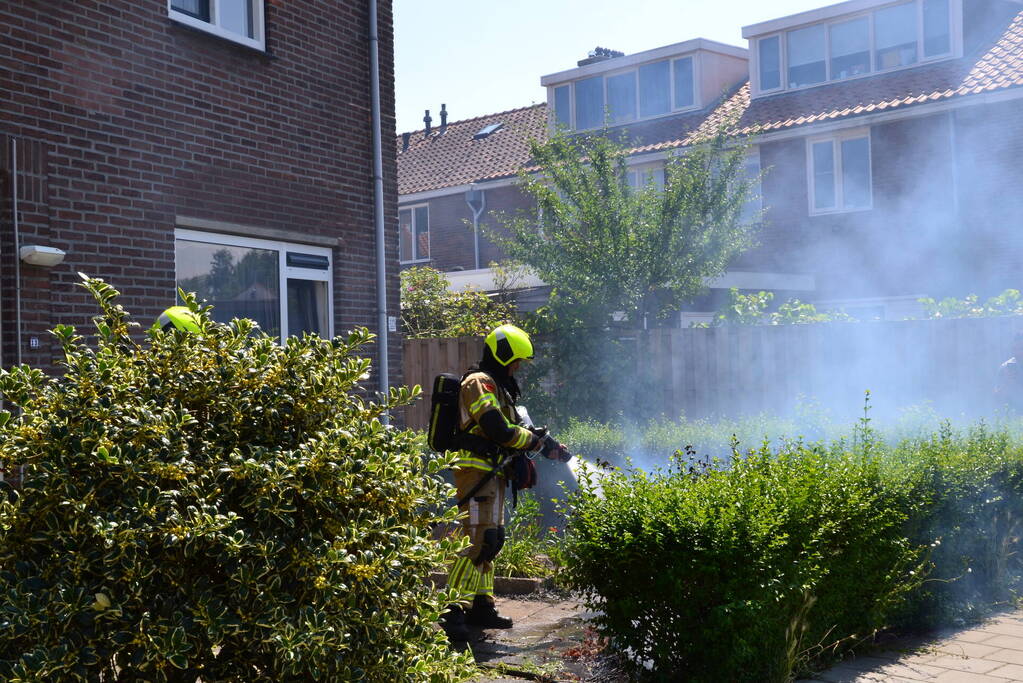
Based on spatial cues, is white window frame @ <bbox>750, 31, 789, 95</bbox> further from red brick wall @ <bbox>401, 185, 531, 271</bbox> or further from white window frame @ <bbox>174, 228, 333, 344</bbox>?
white window frame @ <bbox>174, 228, 333, 344</bbox>

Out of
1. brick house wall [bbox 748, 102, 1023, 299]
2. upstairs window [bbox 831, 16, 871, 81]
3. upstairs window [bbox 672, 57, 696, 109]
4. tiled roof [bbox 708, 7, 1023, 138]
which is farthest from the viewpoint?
upstairs window [bbox 672, 57, 696, 109]

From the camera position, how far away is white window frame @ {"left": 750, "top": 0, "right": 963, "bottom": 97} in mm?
21562

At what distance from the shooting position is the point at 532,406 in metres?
15.4

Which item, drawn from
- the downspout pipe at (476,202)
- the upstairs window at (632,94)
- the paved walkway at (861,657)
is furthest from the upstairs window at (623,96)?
the paved walkway at (861,657)

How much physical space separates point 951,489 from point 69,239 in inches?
239

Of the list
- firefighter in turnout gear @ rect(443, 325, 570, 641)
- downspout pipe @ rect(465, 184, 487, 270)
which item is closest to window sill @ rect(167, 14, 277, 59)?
firefighter in turnout gear @ rect(443, 325, 570, 641)

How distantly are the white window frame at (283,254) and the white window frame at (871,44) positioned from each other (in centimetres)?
1621

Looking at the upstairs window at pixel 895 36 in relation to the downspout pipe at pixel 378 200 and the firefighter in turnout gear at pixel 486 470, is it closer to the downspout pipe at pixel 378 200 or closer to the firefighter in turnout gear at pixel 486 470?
the downspout pipe at pixel 378 200

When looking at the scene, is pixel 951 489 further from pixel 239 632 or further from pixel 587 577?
pixel 239 632

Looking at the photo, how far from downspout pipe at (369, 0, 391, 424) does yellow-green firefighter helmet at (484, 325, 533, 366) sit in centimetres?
413

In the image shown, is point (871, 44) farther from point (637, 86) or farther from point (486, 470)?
point (486, 470)

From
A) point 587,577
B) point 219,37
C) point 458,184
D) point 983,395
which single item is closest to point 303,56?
point 219,37

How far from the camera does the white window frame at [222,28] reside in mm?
8797

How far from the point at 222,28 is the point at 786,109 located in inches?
660
